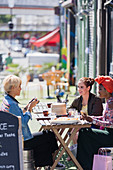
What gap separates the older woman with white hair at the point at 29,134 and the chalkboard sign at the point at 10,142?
1.91 feet

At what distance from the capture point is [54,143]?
5.61 m

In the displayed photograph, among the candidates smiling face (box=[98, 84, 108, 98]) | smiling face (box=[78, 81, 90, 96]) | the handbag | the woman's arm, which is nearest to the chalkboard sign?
the handbag

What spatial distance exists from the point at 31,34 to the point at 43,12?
1988 centimetres

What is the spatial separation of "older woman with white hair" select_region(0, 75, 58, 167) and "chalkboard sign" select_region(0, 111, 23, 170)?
58cm

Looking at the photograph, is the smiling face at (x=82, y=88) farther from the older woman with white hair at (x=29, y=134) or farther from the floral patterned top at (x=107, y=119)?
the older woman with white hair at (x=29, y=134)

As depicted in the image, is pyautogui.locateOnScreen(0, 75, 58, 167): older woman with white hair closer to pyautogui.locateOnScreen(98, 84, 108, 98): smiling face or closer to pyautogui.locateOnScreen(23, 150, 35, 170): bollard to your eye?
pyautogui.locateOnScreen(23, 150, 35, 170): bollard

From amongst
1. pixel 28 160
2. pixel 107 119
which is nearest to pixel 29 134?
pixel 28 160

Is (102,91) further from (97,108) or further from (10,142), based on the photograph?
(10,142)

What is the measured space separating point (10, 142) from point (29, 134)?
0.89 meters

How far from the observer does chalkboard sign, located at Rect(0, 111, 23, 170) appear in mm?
4465

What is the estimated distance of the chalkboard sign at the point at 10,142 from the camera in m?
4.46

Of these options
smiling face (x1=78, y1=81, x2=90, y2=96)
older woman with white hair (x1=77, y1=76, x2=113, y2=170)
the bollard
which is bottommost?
the bollard

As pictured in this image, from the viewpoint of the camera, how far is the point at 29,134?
536cm

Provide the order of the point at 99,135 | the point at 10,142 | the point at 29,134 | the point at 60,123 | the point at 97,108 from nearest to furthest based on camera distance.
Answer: the point at 10,142 < the point at 60,123 < the point at 29,134 < the point at 99,135 < the point at 97,108
